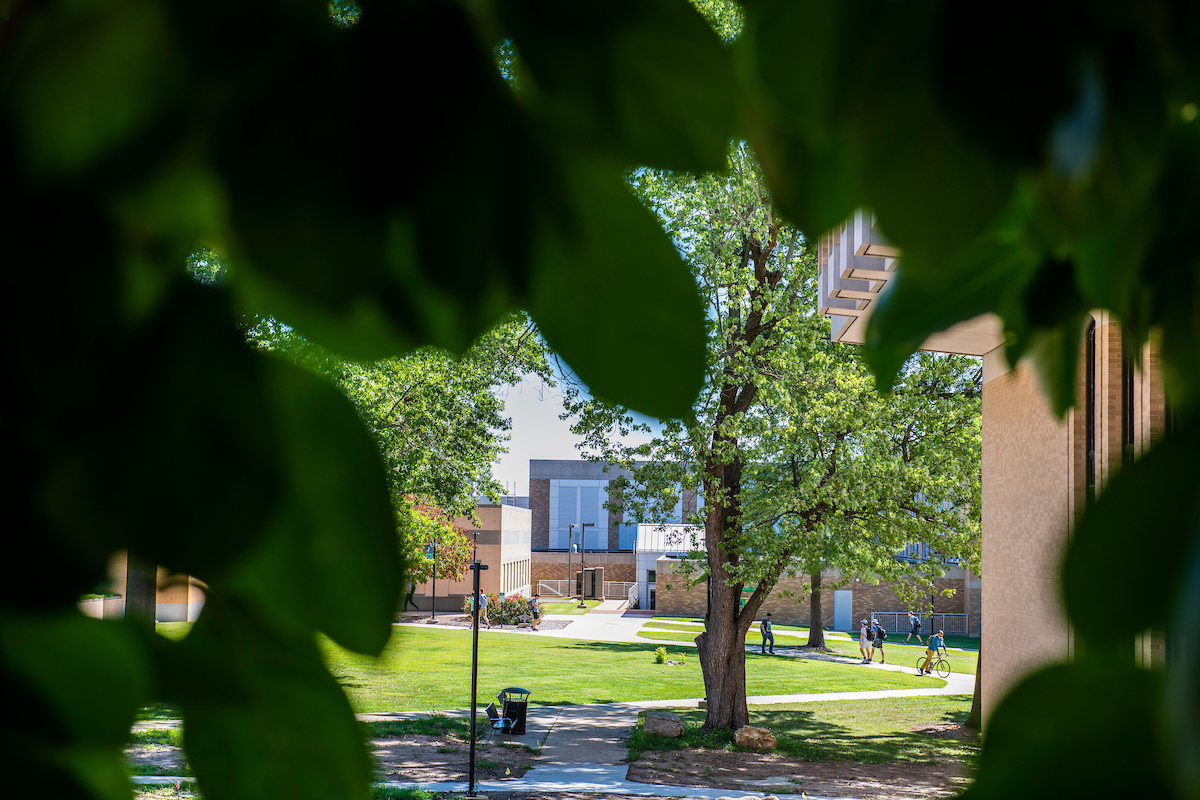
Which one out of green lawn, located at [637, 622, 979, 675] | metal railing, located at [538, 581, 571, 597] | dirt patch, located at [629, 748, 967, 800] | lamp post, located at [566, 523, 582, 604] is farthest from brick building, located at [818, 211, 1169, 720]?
metal railing, located at [538, 581, 571, 597]

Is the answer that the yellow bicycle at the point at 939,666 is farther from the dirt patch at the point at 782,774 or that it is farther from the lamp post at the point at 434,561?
the lamp post at the point at 434,561

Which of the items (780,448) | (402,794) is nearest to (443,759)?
(402,794)

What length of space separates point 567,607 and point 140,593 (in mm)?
45573

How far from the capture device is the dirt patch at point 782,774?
13.0 meters

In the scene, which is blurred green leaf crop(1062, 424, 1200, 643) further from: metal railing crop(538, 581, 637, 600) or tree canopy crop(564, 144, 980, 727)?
metal railing crop(538, 581, 637, 600)

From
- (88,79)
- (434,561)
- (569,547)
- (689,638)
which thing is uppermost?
(88,79)

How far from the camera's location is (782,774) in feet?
46.0

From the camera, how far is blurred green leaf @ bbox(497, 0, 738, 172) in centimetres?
32

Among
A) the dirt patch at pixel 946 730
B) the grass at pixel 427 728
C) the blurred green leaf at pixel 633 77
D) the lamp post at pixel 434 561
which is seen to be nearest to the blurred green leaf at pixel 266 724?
the blurred green leaf at pixel 633 77

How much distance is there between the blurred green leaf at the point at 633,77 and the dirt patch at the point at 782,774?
13.5 m

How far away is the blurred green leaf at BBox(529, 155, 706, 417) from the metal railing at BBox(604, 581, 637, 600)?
49564 millimetres

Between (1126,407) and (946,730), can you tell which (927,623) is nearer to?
(946,730)

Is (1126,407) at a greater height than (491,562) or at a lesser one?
greater

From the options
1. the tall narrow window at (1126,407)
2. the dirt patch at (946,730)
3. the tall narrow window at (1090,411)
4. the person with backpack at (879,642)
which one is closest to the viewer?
the tall narrow window at (1126,407)
